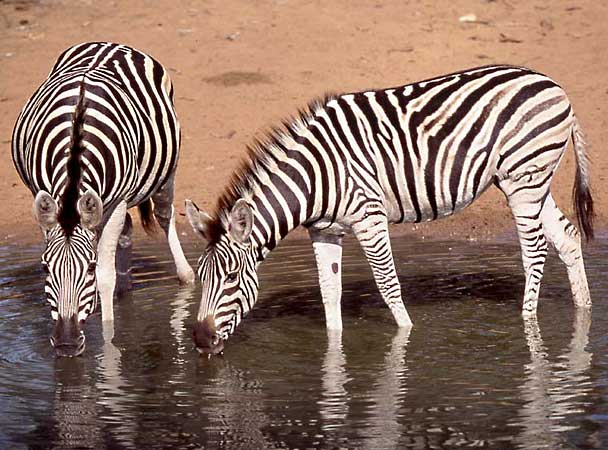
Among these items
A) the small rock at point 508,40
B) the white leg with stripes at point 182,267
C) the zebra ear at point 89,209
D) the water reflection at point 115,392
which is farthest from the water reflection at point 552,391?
the small rock at point 508,40

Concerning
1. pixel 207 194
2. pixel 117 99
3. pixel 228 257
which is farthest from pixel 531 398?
pixel 207 194

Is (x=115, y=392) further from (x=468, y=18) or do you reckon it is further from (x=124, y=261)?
(x=468, y=18)

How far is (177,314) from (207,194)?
381 cm

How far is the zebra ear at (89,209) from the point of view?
7703 millimetres

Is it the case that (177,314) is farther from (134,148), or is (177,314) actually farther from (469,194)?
(469,194)

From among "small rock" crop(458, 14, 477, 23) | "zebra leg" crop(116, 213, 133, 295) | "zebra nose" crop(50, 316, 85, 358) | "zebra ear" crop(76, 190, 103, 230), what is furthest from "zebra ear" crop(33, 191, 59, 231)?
"small rock" crop(458, 14, 477, 23)

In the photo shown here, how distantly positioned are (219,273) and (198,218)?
0.37 metres

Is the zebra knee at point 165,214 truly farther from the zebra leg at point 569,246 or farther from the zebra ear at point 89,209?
the zebra leg at point 569,246

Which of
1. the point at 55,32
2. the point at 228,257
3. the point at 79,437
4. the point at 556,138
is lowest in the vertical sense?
the point at 79,437

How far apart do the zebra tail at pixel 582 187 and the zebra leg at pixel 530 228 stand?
650mm

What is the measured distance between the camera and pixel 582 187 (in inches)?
378

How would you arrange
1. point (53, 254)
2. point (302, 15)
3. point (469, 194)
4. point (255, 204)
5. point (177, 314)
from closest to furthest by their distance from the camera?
point (53, 254) < point (255, 204) < point (469, 194) < point (177, 314) < point (302, 15)

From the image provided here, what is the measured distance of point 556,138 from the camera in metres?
8.98

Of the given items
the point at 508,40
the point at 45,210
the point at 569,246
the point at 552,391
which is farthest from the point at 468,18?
the point at 552,391
